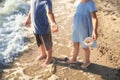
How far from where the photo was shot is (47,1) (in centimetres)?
431

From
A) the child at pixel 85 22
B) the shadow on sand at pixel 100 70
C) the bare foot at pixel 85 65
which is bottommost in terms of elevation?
the shadow on sand at pixel 100 70

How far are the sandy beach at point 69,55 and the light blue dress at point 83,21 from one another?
0.66 meters

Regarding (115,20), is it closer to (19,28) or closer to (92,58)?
(92,58)

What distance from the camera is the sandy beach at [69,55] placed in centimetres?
486

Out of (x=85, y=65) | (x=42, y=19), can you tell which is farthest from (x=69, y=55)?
(x=42, y=19)

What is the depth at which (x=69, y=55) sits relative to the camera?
5465 millimetres

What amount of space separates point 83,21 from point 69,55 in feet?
4.12

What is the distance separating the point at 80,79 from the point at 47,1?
1496 mm

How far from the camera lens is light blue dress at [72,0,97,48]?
4238 mm

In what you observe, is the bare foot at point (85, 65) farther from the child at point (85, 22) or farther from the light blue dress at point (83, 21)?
the light blue dress at point (83, 21)

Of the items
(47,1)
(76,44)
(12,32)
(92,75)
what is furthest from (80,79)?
(12,32)

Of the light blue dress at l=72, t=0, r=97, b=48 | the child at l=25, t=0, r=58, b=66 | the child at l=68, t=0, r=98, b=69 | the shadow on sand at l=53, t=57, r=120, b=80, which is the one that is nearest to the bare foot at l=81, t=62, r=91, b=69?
the shadow on sand at l=53, t=57, r=120, b=80

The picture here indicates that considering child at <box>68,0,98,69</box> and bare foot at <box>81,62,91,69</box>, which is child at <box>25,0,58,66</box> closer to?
child at <box>68,0,98,69</box>

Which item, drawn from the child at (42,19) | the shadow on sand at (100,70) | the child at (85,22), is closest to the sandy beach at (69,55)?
the shadow on sand at (100,70)
